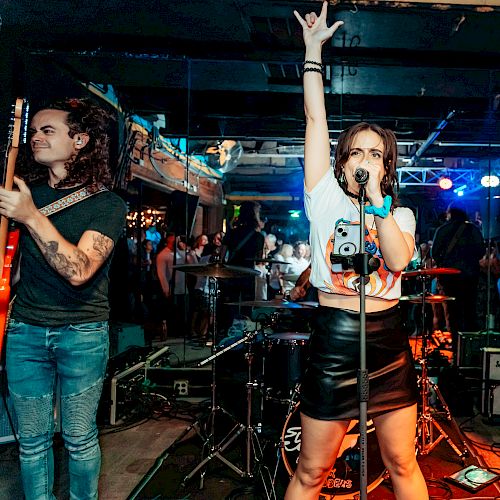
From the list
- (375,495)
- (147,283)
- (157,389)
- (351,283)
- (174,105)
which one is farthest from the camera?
(147,283)

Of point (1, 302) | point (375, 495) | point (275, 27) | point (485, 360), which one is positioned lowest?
point (375, 495)

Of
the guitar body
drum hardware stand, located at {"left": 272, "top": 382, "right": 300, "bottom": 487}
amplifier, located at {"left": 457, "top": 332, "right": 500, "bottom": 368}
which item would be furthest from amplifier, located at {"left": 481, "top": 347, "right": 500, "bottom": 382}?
the guitar body

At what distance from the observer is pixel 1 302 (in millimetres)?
2039

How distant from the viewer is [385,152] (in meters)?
2.08

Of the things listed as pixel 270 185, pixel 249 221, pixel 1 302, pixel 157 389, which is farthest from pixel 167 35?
pixel 270 185

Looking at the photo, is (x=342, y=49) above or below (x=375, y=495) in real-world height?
above

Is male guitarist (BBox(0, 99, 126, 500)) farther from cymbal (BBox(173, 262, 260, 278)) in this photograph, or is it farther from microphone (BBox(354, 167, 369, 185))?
cymbal (BBox(173, 262, 260, 278))

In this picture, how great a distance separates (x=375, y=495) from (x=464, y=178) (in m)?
13.6

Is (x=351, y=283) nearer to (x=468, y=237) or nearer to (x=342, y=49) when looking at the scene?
(x=342, y=49)

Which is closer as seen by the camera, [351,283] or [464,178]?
[351,283]

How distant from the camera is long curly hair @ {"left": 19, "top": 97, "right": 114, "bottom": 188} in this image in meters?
2.27

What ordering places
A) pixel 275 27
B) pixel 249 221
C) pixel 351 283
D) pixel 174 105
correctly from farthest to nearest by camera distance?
pixel 174 105
pixel 249 221
pixel 275 27
pixel 351 283

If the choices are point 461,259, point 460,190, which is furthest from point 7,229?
point 460,190

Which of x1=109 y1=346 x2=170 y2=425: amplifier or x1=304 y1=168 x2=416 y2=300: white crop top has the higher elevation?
x1=304 y1=168 x2=416 y2=300: white crop top
